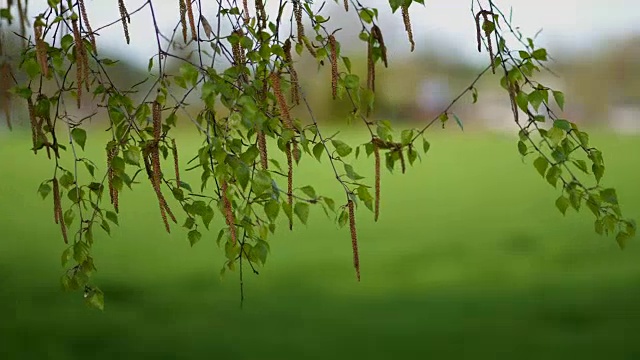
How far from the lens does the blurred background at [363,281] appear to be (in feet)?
10.7

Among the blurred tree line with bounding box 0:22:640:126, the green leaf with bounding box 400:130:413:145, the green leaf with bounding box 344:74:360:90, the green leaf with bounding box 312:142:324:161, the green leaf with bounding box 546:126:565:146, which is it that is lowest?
Answer: the green leaf with bounding box 312:142:324:161

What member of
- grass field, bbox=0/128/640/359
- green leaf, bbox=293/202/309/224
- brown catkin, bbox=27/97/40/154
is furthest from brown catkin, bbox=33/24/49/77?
grass field, bbox=0/128/640/359

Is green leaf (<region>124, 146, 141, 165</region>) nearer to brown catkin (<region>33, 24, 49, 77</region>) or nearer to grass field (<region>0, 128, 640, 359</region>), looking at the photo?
brown catkin (<region>33, 24, 49, 77</region>)

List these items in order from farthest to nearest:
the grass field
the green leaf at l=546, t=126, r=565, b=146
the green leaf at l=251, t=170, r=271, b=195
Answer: the grass field < the green leaf at l=546, t=126, r=565, b=146 < the green leaf at l=251, t=170, r=271, b=195

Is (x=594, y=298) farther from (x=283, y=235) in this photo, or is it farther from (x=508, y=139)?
(x=508, y=139)

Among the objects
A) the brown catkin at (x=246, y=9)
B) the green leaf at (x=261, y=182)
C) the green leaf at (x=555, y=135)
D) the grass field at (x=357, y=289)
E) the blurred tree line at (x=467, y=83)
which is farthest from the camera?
the blurred tree line at (x=467, y=83)

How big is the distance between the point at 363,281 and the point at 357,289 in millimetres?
155

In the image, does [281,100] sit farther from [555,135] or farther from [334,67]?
[555,135]

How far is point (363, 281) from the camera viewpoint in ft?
13.5

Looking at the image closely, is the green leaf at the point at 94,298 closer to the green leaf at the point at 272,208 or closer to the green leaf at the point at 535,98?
the green leaf at the point at 272,208

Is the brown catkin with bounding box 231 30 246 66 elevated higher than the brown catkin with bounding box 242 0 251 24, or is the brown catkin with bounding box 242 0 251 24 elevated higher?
the brown catkin with bounding box 242 0 251 24

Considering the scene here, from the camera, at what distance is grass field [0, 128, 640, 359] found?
325 centimetres

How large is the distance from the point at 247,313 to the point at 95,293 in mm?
2123

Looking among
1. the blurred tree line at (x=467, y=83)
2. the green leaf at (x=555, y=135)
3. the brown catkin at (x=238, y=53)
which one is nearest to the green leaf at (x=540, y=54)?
the green leaf at (x=555, y=135)
